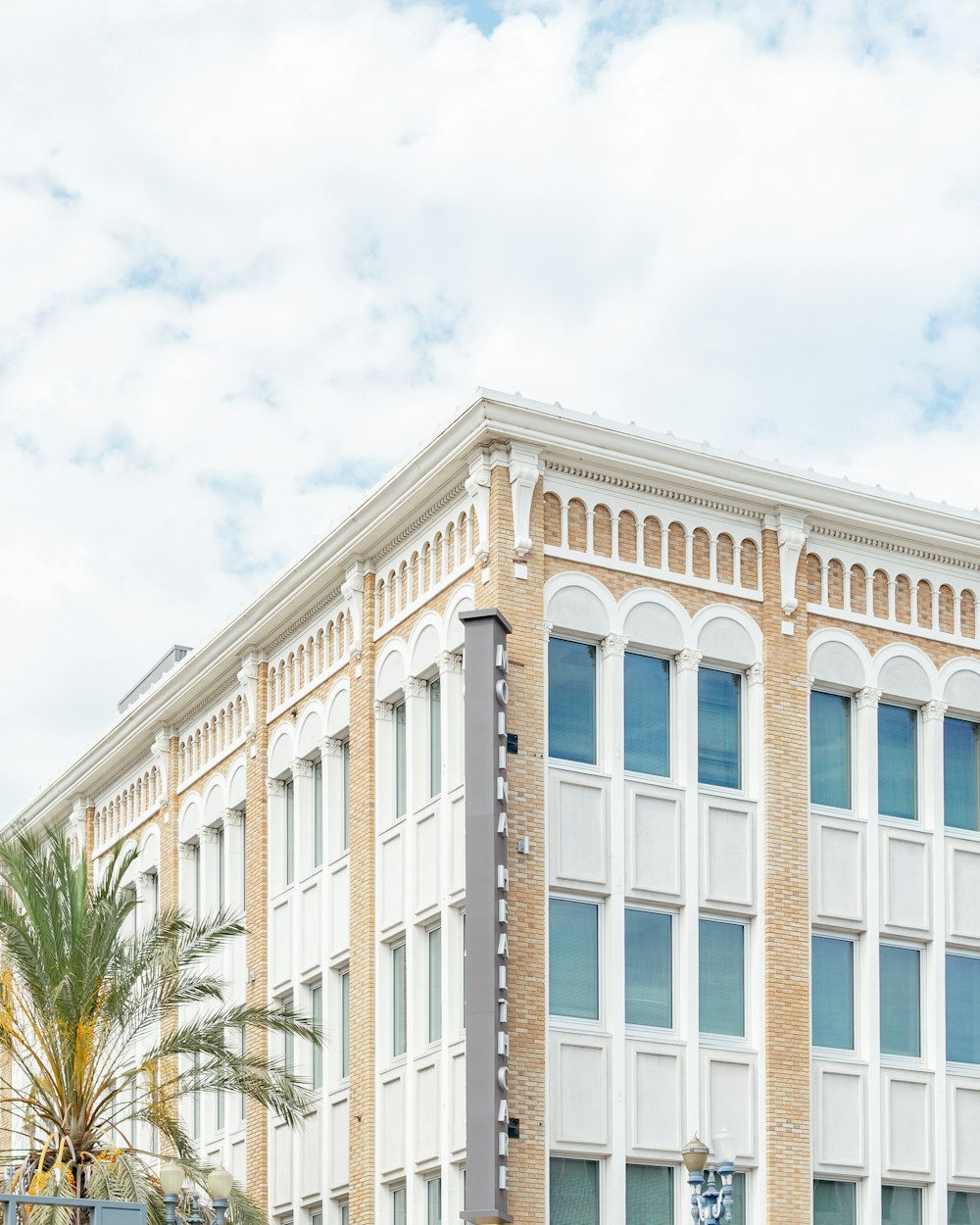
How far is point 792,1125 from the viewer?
1261 inches

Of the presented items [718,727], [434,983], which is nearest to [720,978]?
[718,727]

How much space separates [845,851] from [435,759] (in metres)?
6.27

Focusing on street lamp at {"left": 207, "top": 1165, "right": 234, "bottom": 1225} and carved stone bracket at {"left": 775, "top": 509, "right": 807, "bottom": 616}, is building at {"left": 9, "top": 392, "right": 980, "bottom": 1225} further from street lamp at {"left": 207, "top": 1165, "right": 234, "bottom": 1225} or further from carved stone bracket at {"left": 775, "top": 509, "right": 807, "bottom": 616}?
street lamp at {"left": 207, "top": 1165, "right": 234, "bottom": 1225}

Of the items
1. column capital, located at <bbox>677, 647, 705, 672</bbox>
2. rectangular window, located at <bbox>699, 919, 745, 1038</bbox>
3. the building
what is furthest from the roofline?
rectangular window, located at <bbox>699, 919, 745, 1038</bbox>

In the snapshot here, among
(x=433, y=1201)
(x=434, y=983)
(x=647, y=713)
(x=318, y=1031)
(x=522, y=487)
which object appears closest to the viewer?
(x=433, y=1201)

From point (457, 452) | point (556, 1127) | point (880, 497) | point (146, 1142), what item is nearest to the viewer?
point (556, 1127)

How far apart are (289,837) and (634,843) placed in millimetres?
8946

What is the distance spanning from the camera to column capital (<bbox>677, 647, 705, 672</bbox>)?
33.2 metres

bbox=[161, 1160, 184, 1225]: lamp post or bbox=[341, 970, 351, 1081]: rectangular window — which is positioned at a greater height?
bbox=[341, 970, 351, 1081]: rectangular window

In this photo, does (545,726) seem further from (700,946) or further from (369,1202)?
(369,1202)

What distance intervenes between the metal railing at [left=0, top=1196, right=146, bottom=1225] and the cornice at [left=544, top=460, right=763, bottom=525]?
11.6 metres

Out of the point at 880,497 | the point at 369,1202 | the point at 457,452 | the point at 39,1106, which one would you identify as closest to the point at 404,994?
the point at 369,1202

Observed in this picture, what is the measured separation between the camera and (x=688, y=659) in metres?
33.2

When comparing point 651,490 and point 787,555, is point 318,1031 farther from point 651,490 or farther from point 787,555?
point 787,555
